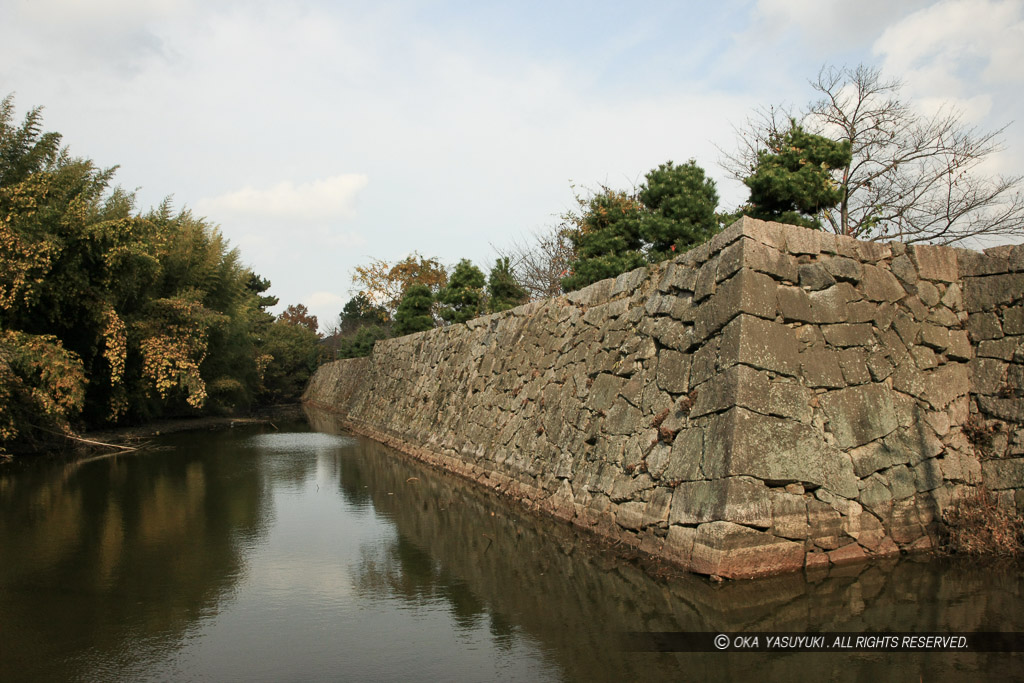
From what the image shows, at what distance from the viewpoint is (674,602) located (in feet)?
15.0

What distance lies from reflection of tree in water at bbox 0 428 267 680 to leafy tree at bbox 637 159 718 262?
746cm

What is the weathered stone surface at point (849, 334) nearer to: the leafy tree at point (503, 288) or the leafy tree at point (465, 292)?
the leafy tree at point (503, 288)

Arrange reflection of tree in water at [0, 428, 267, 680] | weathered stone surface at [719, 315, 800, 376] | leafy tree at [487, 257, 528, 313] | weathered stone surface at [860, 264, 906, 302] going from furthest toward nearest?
leafy tree at [487, 257, 528, 313] < weathered stone surface at [860, 264, 906, 302] < weathered stone surface at [719, 315, 800, 376] < reflection of tree in water at [0, 428, 267, 680]

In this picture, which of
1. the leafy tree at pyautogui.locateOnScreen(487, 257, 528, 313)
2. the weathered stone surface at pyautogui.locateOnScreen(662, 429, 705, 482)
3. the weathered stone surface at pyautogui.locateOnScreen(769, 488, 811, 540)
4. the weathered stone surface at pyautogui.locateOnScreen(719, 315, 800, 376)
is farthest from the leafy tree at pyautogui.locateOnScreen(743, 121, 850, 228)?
the leafy tree at pyautogui.locateOnScreen(487, 257, 528, 313)

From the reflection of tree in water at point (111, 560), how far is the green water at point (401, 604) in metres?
0.02

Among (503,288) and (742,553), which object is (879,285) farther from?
(503,288)

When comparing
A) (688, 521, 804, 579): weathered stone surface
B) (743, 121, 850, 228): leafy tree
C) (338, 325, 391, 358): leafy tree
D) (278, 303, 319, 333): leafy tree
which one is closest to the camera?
(688, 521, 804, 579): weathered stone surface

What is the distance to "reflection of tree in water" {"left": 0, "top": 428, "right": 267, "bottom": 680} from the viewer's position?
13.1 ft

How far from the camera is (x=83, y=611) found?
180 inches

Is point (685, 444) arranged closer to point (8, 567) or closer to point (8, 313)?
point (8, 567)

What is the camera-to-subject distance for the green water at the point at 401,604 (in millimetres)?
3650

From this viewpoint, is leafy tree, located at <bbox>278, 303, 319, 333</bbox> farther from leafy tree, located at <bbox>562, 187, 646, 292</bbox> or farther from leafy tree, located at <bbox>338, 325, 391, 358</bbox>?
leafy tree, located at <bbox>562, 187, 646, 292</bbox>

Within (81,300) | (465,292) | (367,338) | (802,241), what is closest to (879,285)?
(802,241)

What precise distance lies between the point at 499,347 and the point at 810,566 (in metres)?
7.02
